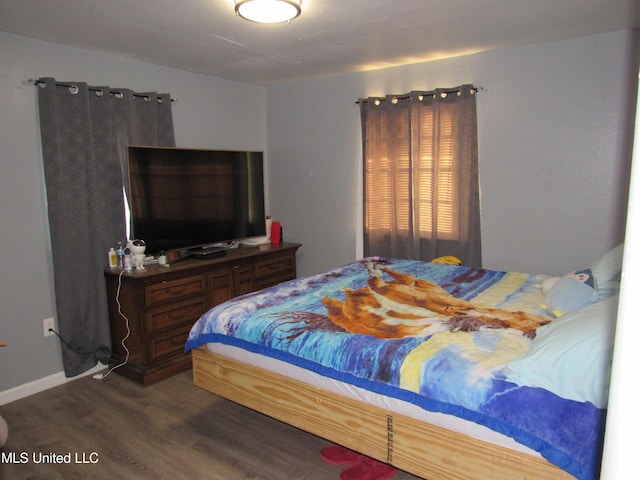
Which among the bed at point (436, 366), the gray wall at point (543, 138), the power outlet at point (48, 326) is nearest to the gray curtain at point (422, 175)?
the gray wall at point (543, 138)

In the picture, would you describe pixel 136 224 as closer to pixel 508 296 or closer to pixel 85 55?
pixel 85 55

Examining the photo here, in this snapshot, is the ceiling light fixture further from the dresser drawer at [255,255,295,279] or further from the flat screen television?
the dresser drawer at [255,255,295,279]

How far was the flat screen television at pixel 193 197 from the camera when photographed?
3375 mm

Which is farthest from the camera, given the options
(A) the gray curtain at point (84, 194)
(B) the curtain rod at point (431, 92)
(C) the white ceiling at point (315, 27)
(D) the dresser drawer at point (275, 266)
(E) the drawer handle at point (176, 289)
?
(D) the dresser drawer at point (275, 266)

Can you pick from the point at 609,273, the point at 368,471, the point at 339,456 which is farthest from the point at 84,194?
the point at 609,273

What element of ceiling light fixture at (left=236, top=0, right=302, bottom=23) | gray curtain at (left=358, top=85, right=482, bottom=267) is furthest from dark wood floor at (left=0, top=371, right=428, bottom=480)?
ceiling light fixture at (left=236, top=0, right=302, bottom=23)

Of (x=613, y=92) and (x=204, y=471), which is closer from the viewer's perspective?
(x=204, y=471)

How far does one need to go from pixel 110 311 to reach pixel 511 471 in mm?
2952

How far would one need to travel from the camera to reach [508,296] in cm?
259

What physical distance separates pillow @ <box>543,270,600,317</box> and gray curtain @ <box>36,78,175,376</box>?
121 inches

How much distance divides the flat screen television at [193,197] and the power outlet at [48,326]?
0.83 metres

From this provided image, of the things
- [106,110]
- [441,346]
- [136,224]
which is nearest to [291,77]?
[106,110]

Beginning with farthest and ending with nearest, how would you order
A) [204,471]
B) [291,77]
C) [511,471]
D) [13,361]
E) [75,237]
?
[291,77], [75,237], [13,361], [204,471], [511,471]

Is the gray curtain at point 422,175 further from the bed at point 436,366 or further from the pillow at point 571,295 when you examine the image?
the pillow at point 571,295
